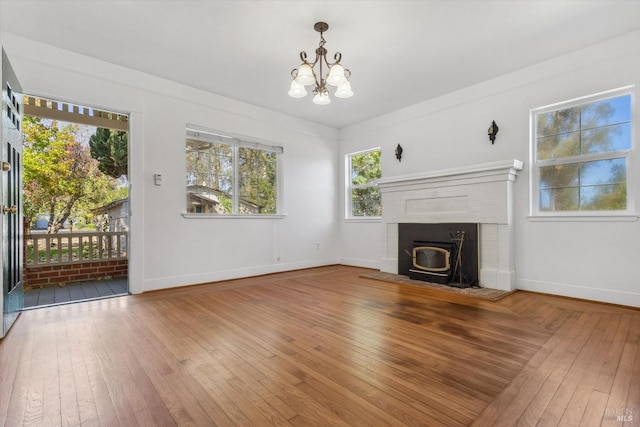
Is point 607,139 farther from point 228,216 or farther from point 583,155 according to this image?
point 228,216

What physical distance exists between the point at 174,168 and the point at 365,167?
3424 millimetres

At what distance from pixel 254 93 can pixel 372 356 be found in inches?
155

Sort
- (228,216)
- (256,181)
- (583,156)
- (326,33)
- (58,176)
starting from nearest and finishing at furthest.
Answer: (326,33)
(583,156)
(228,216)
(256,181)
(58,176)

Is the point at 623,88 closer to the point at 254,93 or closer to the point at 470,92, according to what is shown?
the point at 470,92

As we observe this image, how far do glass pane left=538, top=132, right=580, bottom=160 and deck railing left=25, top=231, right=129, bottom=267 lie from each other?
570cm

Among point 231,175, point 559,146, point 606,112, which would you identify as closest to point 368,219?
point 231,175

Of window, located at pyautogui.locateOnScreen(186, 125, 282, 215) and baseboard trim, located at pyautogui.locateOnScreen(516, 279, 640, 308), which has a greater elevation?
window, located at pyautogui.locateOnScreen(186, 125, 282, 215)

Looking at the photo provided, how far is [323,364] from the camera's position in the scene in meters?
1.92

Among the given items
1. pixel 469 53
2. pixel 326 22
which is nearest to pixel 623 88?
pixel 469 53

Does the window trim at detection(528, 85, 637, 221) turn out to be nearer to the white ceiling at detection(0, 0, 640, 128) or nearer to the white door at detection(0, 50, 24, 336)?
the white ceiling at detection(0, 0, 640, 128)

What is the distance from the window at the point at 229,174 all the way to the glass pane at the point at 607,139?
13.9 ft

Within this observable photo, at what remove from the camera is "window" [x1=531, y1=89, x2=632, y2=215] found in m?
3.28

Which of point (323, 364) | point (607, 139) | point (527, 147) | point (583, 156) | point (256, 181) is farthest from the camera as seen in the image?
point (256, 181)

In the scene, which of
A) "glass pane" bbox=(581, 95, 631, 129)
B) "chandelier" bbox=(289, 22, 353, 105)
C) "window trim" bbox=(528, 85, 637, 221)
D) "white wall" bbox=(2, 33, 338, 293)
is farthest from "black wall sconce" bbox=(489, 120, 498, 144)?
"white wall" bbox=(2, 33, 338, 293)
